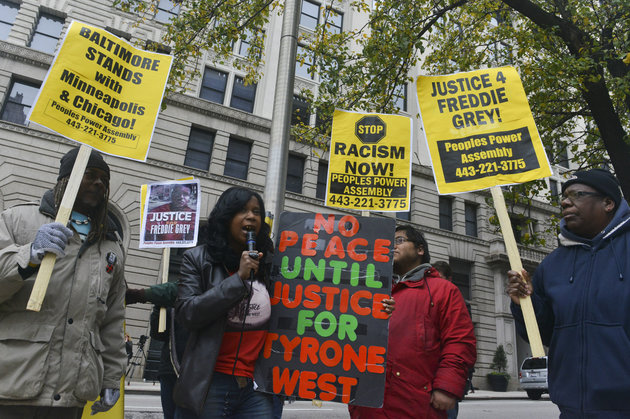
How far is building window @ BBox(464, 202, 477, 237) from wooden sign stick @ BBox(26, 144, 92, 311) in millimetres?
23787

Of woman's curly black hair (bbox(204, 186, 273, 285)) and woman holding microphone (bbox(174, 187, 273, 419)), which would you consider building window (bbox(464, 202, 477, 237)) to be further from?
woman holding microphone (bbox(174, 187, 273, 419))

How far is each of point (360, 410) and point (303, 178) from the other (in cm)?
1746

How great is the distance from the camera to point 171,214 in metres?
6.59

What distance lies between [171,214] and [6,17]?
53.0ft

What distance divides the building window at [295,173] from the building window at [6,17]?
487 inches

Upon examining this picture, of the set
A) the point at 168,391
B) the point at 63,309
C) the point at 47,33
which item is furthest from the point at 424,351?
the point at 47,33

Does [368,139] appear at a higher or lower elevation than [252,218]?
higher

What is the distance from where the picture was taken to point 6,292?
2.32 metres

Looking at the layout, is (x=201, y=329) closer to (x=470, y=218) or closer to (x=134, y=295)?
(x=134, y=295)

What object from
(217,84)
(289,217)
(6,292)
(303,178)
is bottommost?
(6,292)

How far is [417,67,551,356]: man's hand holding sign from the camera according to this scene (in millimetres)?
3656

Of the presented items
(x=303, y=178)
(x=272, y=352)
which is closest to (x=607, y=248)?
(x=272, y=352)

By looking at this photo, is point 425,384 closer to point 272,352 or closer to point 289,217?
point 272,352

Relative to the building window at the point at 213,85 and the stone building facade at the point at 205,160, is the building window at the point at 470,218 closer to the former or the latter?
the stone building facade at the point at 205,160
